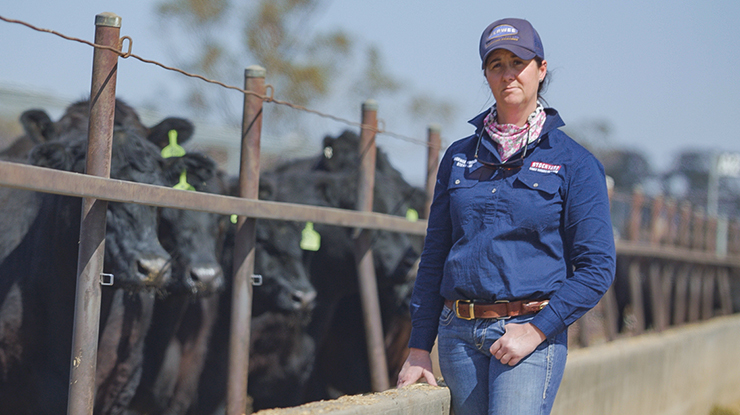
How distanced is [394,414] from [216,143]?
952 centimetres

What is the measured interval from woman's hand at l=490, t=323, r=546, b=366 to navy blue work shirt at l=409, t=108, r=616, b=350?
0.10 ft

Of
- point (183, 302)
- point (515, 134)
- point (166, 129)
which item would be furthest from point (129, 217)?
point (515, 134)

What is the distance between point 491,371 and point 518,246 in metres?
0.41

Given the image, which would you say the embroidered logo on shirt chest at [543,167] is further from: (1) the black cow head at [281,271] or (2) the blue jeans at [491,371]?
(1) the black cow head at [281,271]

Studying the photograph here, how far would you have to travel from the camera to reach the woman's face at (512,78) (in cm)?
242

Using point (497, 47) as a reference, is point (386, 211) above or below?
below

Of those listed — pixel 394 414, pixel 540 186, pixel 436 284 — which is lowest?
pixel 394 414

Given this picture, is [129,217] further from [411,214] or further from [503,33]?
[411,214]

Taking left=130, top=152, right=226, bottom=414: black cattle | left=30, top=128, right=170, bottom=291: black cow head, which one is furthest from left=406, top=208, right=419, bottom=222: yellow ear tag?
left=30, top=128, right=170, bottom=291: black cow head

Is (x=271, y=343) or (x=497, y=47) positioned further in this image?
(x=271, y=343)

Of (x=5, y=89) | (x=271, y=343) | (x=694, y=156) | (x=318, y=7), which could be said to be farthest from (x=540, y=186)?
(x=694, y=156)

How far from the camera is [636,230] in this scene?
10211 millimetres

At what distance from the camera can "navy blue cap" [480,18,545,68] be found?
2369mm

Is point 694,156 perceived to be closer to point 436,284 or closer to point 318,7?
point 318,7
